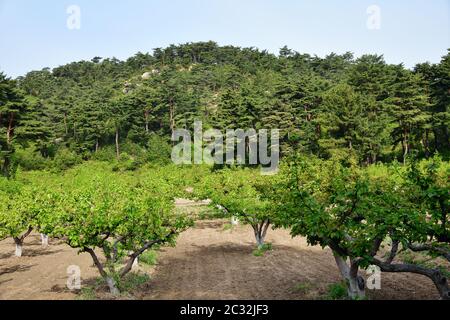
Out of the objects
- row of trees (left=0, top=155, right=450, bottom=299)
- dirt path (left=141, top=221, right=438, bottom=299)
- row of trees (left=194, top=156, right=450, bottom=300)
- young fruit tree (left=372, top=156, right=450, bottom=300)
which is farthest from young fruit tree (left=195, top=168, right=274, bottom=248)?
young fruit tree (left=372, top=156, right=450, bottom=300)

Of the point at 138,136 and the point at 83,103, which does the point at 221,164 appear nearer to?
the point at 138,136

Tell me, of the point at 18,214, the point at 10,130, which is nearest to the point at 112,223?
the point at 18,214

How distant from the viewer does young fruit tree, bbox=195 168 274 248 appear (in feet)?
96.8

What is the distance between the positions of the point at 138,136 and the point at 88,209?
68535 mm

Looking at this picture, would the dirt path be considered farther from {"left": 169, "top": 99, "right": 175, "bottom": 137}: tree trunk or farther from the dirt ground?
{"left": 169, "top": 99, "right": 175, "bottom": 137}: tree trunk

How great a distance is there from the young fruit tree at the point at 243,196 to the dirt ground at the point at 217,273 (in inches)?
95.6

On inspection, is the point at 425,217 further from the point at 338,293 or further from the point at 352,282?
the point at 338,293

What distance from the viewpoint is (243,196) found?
32312 millimetres

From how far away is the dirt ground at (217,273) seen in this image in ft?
62.6

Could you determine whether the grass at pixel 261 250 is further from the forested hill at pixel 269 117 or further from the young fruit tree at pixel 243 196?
the forested hill at pixel 269 117

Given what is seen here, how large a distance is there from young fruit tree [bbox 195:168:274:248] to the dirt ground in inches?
95.6

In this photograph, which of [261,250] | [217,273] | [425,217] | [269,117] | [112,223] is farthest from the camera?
[269,117]

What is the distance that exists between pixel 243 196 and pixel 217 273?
363 inches

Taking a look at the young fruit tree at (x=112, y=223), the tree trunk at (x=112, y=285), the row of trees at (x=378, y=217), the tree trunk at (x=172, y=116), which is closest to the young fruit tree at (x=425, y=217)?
the row of trees at (x=378, y=217)
